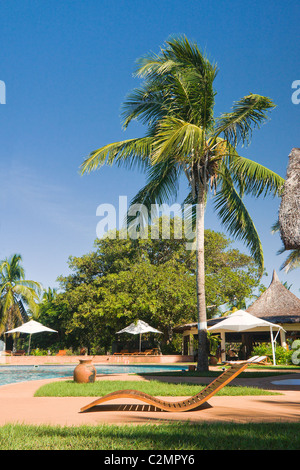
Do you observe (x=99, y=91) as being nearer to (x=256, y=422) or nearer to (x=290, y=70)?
(x=290, y=70)

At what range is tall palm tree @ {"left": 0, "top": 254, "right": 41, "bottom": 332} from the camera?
1182 inches

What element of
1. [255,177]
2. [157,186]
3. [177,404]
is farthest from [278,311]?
[177,404]

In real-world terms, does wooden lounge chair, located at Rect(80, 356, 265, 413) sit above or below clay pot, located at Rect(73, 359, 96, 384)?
above

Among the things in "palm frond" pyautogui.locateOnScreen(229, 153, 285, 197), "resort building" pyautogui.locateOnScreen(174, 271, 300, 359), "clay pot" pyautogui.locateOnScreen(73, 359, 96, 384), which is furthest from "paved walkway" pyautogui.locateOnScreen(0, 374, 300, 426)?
"resort building" pyautogui.locateOnScreen(174, 271, 300, 359)

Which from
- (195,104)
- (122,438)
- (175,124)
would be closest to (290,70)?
(195,104)

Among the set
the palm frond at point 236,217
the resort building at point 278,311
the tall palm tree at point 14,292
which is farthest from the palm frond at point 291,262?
the tall palm tree at point 14,292

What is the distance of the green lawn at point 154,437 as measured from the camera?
136 inches

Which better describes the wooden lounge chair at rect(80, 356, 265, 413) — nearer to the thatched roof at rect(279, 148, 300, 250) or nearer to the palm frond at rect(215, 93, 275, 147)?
the thatched roof at rect(279, 148, 300, 250)

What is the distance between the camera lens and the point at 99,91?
1783 centimetres

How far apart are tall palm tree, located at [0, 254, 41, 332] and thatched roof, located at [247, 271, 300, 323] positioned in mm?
16618

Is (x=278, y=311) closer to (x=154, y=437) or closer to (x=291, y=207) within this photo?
(x=291, y=207)

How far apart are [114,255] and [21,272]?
25.6 feet

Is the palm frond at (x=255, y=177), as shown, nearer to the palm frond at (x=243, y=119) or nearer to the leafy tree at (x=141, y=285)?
the palm frond at (x=243, y=119)

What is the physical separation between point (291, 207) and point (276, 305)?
48.2ft
